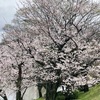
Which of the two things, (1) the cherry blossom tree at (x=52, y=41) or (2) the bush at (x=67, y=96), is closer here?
(1) the cherry blossom tree at (x=52, y=41)

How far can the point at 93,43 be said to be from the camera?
71.9ft

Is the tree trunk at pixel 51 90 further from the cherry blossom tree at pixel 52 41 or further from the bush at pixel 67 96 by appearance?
the bush at pixel 67 96

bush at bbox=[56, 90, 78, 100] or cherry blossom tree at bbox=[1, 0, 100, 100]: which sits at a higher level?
cherry blossom tree at bbox=[1, 0, 100, 100]

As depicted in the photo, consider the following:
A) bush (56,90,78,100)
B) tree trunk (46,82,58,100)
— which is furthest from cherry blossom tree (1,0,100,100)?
bush (56,90,78,100)

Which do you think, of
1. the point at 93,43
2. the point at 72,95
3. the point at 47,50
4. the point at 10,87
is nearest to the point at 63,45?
the point at 47,50

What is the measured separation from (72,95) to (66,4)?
1236cm

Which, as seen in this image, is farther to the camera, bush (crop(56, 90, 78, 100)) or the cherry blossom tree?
bush (crop(56, 90, 78, 100))

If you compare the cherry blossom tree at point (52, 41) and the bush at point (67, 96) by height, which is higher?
the cherry blossom tree at point (52, 41)

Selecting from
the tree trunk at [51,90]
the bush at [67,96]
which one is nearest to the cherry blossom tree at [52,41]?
the tree trunk at [51,90]

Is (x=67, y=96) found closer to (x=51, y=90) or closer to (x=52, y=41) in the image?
(x=51, y=90)

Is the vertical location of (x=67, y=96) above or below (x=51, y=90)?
below

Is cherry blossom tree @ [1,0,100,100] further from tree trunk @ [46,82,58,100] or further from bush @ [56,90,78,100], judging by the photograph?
bush @ [56,90,78,100]

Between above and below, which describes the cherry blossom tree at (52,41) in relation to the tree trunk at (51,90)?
above

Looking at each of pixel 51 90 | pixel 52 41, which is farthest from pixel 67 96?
pixel 52 41
